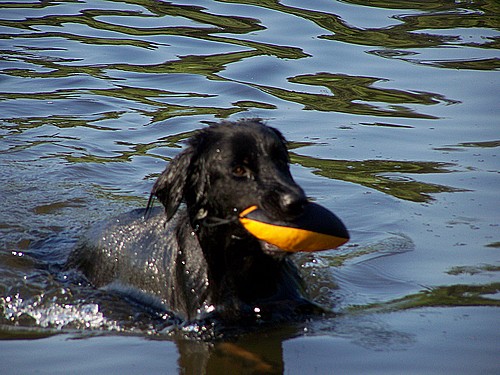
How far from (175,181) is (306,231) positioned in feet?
3.84

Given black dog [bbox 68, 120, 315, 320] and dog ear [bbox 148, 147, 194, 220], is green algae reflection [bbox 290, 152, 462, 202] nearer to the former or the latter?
black dog [bbox 68, 120, 315, 320]

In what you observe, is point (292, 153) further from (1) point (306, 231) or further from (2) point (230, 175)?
(1) point (306, 231)

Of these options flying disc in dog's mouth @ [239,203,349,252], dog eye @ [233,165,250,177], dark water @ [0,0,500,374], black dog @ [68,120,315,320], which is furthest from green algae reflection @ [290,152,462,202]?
flying disc in dog's mouth @ [239,203,349,252]

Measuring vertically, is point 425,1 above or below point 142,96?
above

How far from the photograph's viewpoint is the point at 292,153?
10797mm

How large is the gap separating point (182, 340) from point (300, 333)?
0.82 m

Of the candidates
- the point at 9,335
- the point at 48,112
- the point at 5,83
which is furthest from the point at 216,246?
the point at 5,83

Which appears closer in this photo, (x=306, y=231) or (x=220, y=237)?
(x=306, y=231)

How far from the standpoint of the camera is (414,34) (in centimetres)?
1534

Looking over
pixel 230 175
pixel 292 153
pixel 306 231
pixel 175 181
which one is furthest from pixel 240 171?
pixel 292 153

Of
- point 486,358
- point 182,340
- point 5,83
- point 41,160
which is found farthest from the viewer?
point 5,83

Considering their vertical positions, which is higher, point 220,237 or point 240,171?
point 240,171

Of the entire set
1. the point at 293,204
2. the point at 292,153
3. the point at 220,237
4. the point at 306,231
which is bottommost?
the point at 292,153

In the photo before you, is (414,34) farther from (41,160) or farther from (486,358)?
(486,358)
